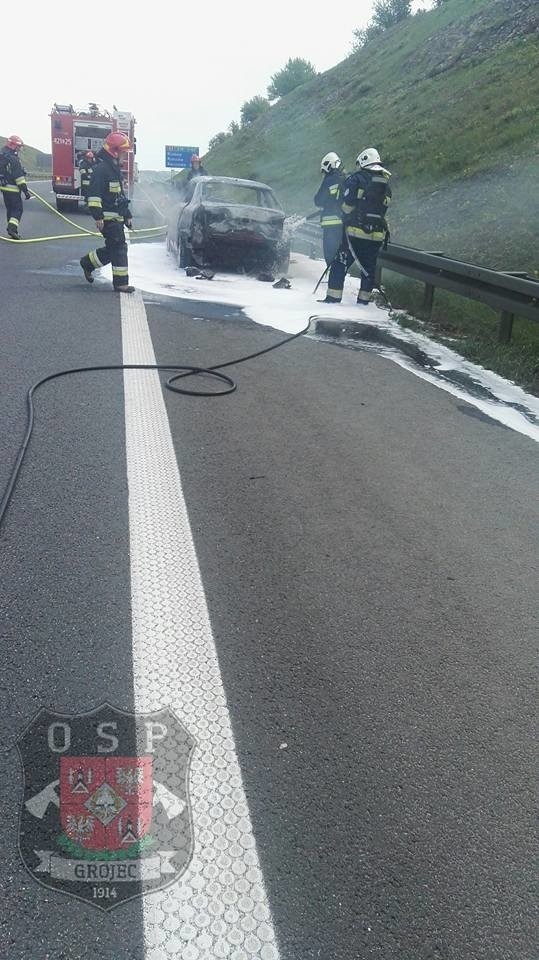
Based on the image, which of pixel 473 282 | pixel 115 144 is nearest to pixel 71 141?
pixel 115 144

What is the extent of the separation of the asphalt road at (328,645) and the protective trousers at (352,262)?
5.38 meters

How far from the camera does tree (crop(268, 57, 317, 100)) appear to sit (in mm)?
79188

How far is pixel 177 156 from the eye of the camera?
6650cm

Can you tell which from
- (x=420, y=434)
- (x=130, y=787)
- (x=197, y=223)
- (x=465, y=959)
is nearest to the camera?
(x=465, y=959)

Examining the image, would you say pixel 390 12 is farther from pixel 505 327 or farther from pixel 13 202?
pixel 505 327

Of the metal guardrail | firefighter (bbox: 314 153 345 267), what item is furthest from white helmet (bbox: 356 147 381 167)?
the metal guardrail

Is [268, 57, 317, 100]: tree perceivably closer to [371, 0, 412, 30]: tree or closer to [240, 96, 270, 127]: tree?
[240, 96, 270, 127]: tree

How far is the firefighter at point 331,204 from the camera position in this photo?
1174 centimetres

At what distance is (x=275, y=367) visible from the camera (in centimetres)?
720

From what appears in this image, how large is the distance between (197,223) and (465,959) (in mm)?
12046

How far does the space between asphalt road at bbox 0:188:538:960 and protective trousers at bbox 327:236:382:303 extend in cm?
538

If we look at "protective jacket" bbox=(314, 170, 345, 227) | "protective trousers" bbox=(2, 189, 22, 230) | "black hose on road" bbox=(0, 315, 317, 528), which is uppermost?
"protective jacket" bbox=(314, 170, 345, 227)

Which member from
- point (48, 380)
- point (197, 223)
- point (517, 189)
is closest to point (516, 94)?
point (517, 189)

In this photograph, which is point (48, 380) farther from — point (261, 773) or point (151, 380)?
point (261, 773)
